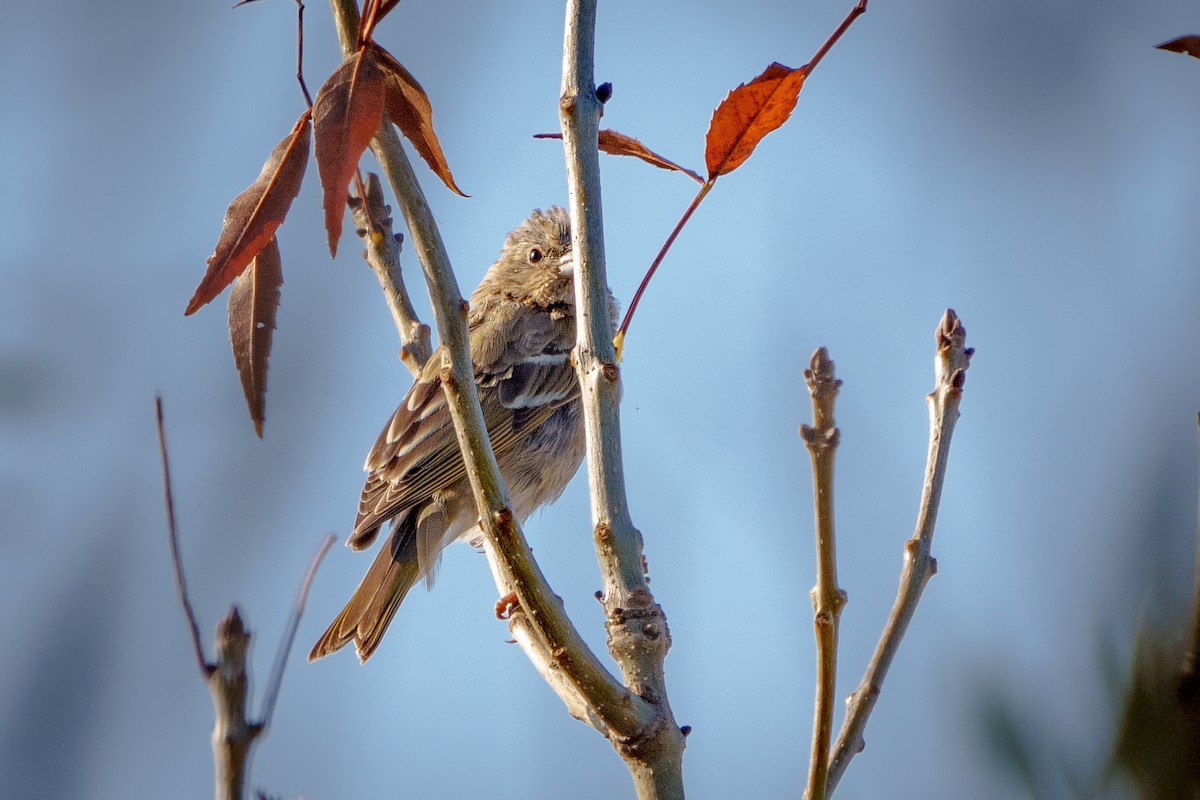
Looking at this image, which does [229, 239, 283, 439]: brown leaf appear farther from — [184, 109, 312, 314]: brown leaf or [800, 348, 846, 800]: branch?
[800, 348, 846, 800]: branch

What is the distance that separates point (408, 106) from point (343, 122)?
9.5 inches

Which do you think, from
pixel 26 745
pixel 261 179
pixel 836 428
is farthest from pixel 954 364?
pixel 26 745

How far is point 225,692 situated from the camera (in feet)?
4.40

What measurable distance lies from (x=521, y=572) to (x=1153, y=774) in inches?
38.4

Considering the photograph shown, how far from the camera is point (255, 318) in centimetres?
230

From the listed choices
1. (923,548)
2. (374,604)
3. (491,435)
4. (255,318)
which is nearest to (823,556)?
(923,548)

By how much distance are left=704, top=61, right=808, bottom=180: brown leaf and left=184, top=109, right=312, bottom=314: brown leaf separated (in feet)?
2.39

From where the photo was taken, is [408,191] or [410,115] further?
[410,115]

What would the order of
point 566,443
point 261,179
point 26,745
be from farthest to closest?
point 566,443
point 26,745
point 261,179

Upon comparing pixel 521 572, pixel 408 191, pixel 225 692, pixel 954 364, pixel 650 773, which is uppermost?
pixel 408 191

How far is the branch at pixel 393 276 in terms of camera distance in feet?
8.33

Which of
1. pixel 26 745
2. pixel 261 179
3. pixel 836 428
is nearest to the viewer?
pixel 836 428

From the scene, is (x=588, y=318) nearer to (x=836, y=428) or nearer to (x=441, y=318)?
(x=441, y=318)

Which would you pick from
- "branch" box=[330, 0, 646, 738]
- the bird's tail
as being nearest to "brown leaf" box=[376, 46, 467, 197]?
"branch" box=[330, 0, 646, 738]
